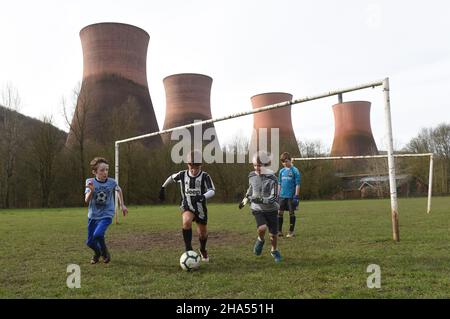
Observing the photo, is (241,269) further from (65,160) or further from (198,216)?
(65,160)

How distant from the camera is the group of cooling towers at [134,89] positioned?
31.0 m

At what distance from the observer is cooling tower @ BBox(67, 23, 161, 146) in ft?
101

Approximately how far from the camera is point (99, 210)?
5867mm

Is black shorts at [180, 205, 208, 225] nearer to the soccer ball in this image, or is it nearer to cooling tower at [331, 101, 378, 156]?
the soccer ball

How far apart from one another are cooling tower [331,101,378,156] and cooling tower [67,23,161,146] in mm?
23058

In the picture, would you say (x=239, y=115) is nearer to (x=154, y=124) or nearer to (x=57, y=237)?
(x=57, y=237)

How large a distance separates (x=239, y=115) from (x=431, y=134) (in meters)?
51.2

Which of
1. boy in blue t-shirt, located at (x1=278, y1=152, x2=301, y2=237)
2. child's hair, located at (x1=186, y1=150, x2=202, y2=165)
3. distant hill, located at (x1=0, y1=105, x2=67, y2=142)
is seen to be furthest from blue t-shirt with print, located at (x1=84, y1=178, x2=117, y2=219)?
distant hill, located at (x1=0, y1=105, x2=67, y2=142)

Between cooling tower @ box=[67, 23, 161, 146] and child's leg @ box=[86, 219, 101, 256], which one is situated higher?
cooling tower @ box=[67, 23, 161, 146]

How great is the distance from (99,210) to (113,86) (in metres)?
28.4

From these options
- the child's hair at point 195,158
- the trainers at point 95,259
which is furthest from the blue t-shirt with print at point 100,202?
the child's hair at point 195,158

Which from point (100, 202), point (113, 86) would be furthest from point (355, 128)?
point (100, 202)

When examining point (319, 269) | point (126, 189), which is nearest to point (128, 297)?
point (319, 269)

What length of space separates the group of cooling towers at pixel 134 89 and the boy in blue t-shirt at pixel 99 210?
26915 millimetres
